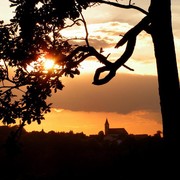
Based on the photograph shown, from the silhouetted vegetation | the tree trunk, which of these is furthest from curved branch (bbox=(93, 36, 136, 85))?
the silhouetted vegetation

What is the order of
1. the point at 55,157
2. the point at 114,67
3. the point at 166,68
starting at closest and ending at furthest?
the point at 166,68
the point at 114,67
the point at 55,157

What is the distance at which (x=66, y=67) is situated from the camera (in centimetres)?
1316

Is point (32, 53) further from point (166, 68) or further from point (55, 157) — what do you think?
point (55, 157)

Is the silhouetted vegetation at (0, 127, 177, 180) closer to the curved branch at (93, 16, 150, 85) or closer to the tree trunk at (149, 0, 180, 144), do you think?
the tree trunk at (149, 0, 180, 144)

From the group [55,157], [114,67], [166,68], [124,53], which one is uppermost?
[124,53]

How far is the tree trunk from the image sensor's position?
1071 cm

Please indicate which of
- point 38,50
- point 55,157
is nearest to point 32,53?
point 38,50

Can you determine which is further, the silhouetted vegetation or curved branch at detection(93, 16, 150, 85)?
the silhouetted vegetation

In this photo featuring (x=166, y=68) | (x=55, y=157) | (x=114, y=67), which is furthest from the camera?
(x=55, y=157)

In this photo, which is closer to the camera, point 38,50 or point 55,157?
point 38,50

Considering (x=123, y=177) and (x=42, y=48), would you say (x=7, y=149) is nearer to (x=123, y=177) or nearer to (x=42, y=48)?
(x=42, y=48)

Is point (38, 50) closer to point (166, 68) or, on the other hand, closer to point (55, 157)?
point (166, 68)

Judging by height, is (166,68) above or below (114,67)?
below

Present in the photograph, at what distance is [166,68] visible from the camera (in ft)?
36.0
